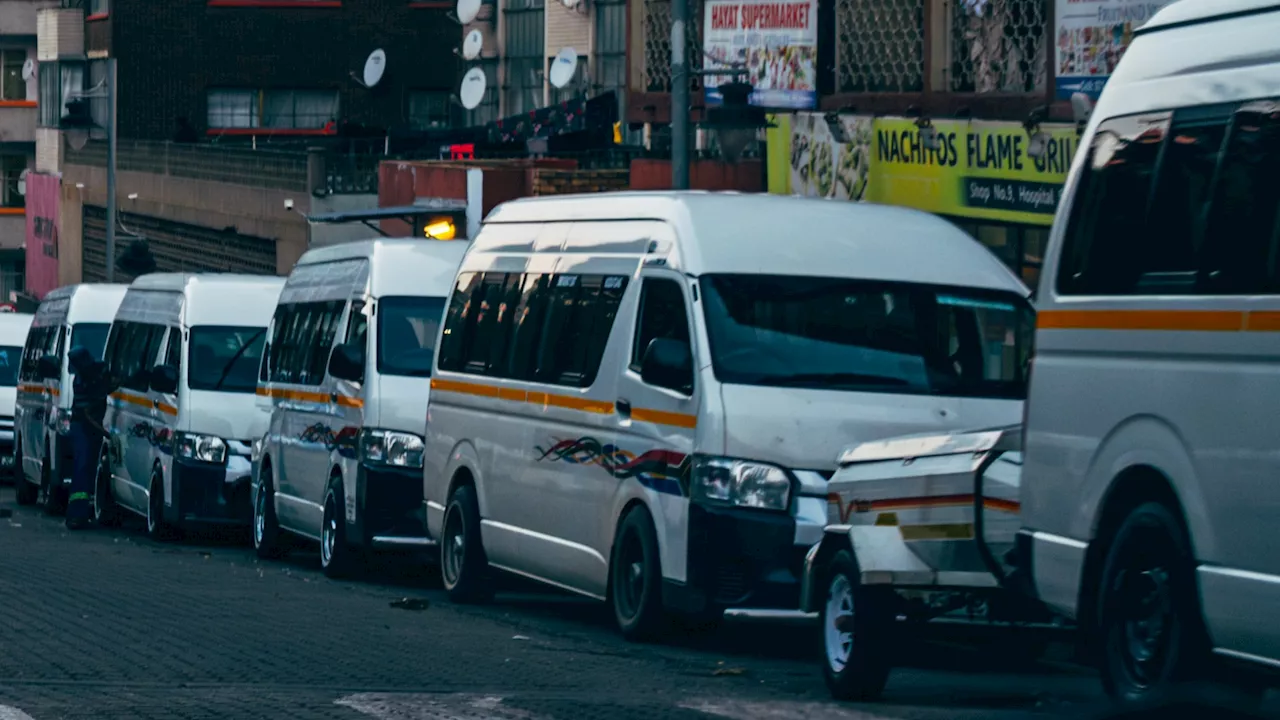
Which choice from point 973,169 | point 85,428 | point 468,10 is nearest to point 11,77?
point 468,10

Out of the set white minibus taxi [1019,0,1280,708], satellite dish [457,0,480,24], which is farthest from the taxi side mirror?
satellite dish [457,0,480,24]

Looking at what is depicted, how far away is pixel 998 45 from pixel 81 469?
9606 mm

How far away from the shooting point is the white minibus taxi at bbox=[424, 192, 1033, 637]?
12.0 metres

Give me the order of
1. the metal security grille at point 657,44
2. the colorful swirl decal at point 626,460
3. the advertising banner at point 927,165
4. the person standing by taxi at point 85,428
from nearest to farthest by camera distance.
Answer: the colorful swirl decal at point 626,460, the advertising banner at point 927,165, the person standing by taxi at point 85,428, the metal security grille at point 657,44

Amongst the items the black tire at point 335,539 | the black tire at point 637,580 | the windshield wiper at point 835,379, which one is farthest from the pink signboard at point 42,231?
the windshield wiper at point 835,379

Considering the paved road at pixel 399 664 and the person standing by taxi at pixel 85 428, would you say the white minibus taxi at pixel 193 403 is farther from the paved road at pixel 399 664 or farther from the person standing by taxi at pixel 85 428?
the paved road at pixel 399 664

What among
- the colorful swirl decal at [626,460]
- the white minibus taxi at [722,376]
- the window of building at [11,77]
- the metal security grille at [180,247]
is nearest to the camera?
the white minibus taxi at [722,376]

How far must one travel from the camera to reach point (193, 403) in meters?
21.7

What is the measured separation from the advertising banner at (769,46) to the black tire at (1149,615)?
16.2 metres

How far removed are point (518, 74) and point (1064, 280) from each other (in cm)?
3913

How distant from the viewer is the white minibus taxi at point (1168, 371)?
25.8 ft

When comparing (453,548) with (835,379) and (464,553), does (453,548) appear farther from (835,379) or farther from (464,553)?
(835,379)

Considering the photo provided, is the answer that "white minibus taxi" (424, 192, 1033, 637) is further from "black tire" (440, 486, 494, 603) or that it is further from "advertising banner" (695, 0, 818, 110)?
"advertising banner" (695, 0, 818, 110)

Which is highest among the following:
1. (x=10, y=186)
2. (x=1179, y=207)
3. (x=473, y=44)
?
(x=473, y=44)
